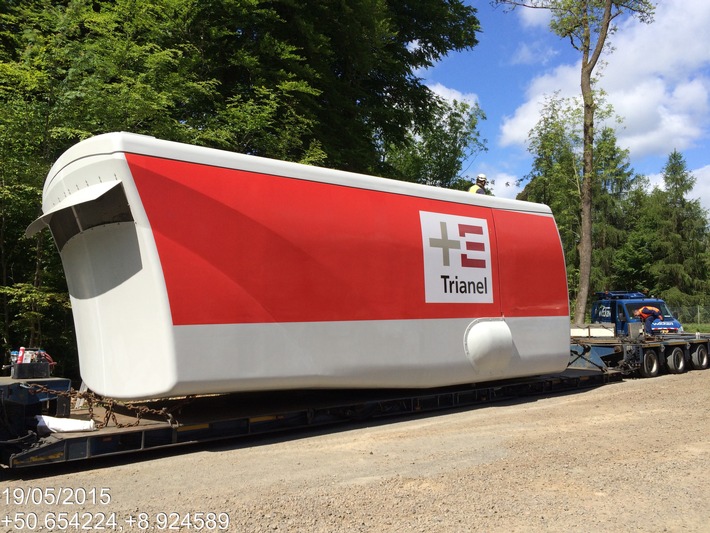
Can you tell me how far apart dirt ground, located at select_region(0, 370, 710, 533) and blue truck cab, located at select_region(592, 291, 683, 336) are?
10298 millimetres

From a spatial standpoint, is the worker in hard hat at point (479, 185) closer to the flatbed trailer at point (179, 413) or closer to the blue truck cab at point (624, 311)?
the flatbed trailer at point (179, 413)

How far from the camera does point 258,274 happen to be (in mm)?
6887

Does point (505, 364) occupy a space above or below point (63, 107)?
below

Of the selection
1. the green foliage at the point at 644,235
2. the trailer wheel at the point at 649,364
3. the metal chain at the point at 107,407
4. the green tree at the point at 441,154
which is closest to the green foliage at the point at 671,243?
the green foliage at the point at 644,235

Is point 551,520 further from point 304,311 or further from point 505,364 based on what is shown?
point 505,364

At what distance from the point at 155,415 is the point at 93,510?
2.29 meters

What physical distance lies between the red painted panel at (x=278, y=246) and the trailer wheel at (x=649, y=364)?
7.88m

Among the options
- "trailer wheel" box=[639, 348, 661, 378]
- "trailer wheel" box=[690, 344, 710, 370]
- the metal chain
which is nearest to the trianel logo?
the metal chain

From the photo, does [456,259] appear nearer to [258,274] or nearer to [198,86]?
[258,274]

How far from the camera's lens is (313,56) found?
15617 millimetres

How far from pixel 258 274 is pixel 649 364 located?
38.1ft

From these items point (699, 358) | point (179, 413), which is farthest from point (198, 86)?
point (699, 358)

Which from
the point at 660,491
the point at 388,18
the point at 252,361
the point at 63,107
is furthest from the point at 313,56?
the point at 660,491

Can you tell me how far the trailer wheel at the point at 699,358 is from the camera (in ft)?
52.0
